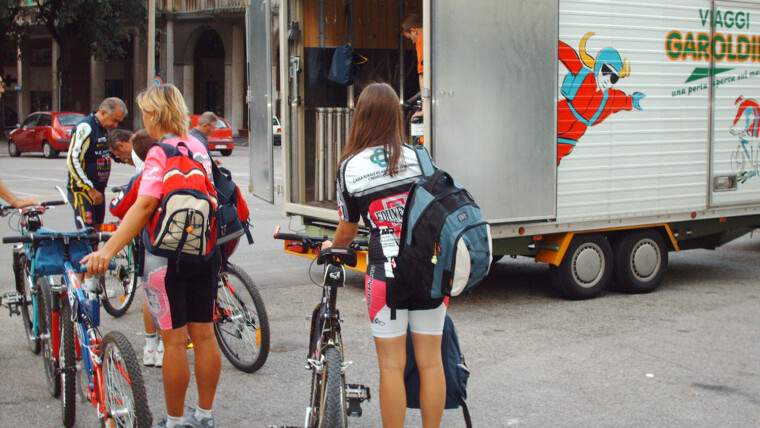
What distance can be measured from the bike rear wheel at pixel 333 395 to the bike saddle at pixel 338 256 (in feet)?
1.45

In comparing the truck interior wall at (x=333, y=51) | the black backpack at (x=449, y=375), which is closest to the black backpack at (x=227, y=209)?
the black backpack at (x=449, y=375)

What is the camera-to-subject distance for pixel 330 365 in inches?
176

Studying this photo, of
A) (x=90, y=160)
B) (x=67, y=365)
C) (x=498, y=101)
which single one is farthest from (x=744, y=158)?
(x=67, y=365)

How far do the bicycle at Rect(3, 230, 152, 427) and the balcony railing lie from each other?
38636 millimetres

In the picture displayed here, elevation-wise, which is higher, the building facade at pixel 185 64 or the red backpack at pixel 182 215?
the building facade at pixel 185 64

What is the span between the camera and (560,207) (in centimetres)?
891

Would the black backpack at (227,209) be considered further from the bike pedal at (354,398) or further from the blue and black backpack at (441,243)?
the blue and black backpack at (441,243)

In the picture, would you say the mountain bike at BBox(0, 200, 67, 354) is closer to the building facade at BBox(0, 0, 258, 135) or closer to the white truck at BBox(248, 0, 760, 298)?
the white truck at BBox(248, 0, 760, 298)

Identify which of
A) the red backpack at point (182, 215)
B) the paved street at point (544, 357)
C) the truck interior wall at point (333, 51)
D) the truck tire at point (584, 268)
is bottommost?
the paved street at point (544, 357)

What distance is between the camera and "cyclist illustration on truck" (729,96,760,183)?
1024 centimetres

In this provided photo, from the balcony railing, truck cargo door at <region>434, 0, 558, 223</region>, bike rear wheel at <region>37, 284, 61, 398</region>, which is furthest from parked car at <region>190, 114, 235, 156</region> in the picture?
bike rear wheel at <region>37, 284, 61, 398</region>

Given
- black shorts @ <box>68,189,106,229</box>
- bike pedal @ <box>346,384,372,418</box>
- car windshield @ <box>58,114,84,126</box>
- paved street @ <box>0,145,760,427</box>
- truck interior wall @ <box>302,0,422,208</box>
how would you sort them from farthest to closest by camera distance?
car windshield @ <box>58,114,84,126</box>
truck interior wall @ <box>302,0,422,208</box>
black shorts @ <box>68,189,106,229</box>
paved street @ <box>0,145,760,427</box>
bike pedal @ <box>346,384,372,418</box>

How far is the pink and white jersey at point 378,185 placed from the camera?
14.8ft

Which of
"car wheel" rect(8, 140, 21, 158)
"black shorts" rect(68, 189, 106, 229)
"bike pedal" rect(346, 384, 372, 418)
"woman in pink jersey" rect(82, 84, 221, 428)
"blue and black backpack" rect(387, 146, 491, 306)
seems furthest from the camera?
"car wheel" rect(8, 140, 21, 158)
